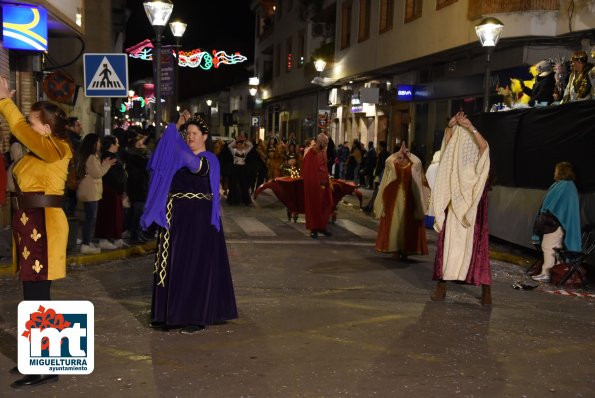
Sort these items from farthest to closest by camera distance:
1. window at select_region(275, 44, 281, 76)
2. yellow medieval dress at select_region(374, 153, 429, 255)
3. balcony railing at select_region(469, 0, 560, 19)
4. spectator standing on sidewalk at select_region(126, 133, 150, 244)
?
window at select_region(275, 44, 281, 76) < balcony railing at select_region(469, 0, 560, 19) < spectator standing on sidewalk at select_region(126, 133, 150, 244) < yellow medieval dress at select_region(374, 153, 429, 255)

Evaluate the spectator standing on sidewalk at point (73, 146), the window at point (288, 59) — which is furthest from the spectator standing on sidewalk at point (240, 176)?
the window at point (288, 59)

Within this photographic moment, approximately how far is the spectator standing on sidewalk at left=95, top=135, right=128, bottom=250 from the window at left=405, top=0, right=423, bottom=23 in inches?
580

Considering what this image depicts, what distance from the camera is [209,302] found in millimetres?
6578

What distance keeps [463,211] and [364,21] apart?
2298 cm

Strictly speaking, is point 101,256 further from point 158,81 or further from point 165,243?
point 165,243

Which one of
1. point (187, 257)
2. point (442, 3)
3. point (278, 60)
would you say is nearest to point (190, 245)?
point (187, 257)

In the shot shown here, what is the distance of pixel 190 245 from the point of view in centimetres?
649

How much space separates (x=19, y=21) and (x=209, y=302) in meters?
8.55

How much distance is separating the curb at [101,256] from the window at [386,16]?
676 inches

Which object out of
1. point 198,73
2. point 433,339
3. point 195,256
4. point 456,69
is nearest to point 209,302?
point 195,256

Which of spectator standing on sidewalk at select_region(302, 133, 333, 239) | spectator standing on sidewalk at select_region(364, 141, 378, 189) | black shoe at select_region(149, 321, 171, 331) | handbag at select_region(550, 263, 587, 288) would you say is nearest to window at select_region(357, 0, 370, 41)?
spectator standing on sidewalk at select_region(364, 141, 378, 189)

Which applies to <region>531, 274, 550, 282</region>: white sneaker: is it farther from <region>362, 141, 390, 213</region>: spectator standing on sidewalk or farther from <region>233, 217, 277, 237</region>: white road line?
<region>362, 141, 390, 213</region>: spectator standing on sidewalk

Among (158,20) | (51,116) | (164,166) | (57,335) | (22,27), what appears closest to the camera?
(57,335)

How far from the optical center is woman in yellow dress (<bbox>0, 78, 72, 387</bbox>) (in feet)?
17.0
